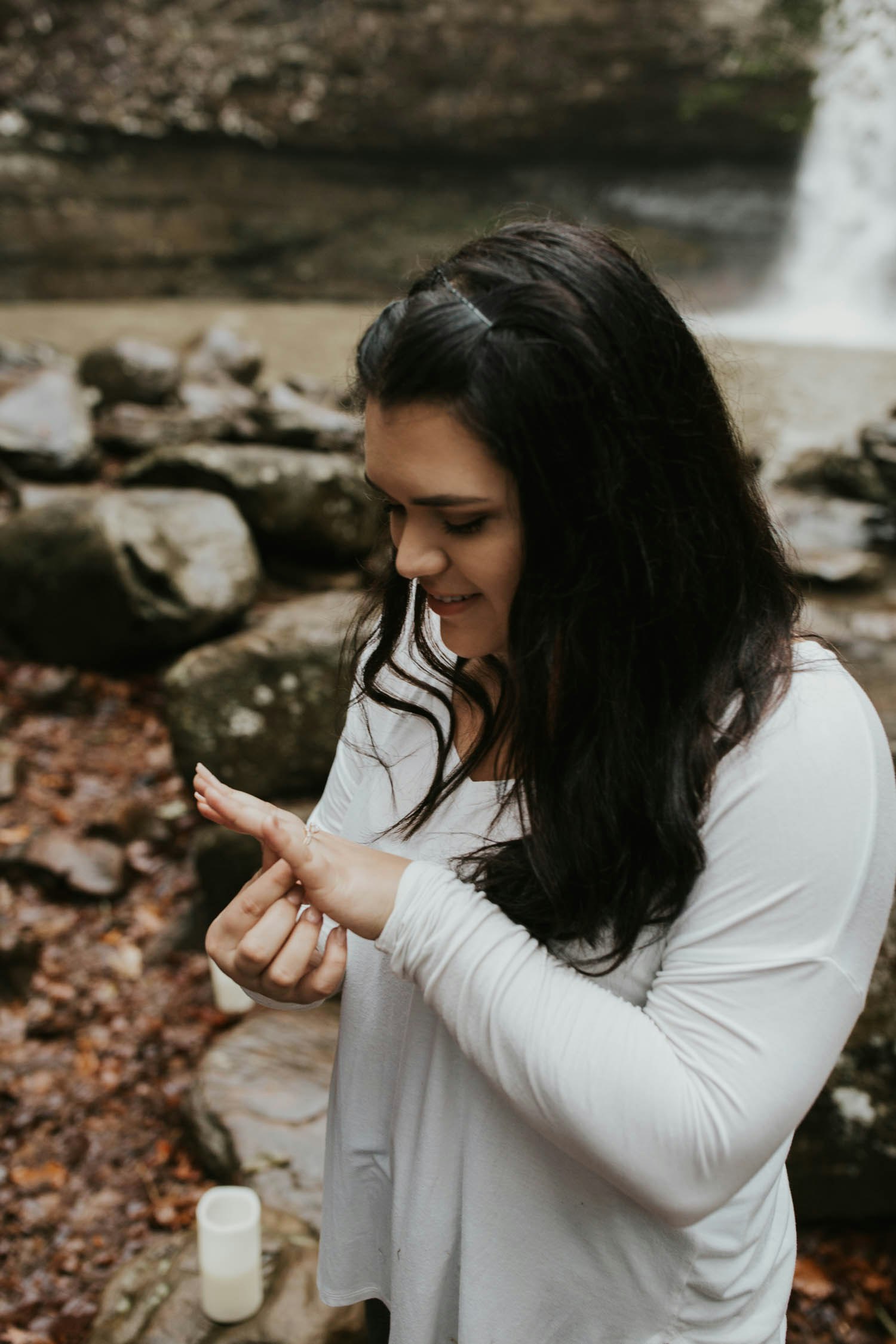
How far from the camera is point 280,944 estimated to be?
1190 mm

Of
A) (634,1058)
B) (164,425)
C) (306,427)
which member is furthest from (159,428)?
(634,1058)

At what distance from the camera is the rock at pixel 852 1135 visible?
2.48m

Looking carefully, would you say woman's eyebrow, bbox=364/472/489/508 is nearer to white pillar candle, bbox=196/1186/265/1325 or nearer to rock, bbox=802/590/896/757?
white pillar candle, bbox=196/1186/265/1325

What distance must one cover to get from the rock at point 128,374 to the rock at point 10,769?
13.4 feet

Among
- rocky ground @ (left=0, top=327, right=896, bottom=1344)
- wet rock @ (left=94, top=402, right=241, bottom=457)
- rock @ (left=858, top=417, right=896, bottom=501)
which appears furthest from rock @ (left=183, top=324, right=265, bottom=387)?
rock @ (left=858, top=417, right=896, bottom=501)

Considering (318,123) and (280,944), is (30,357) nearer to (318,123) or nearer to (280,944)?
(280,944)

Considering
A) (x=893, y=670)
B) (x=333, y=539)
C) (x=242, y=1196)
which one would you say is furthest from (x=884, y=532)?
(x=242, y=1196)

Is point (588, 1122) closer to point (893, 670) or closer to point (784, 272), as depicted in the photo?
point (893, 670)

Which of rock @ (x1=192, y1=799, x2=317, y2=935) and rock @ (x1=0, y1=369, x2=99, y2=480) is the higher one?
rock @ (x1=0, y1=369, x2=99, y2=480)

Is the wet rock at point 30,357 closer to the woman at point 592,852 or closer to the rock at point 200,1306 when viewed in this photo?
the rock at point 200,1306

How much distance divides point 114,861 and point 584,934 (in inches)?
136

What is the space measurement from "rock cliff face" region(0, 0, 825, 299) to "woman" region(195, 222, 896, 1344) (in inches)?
569

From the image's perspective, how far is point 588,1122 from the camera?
3.35 ft

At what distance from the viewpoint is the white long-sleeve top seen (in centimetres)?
101
